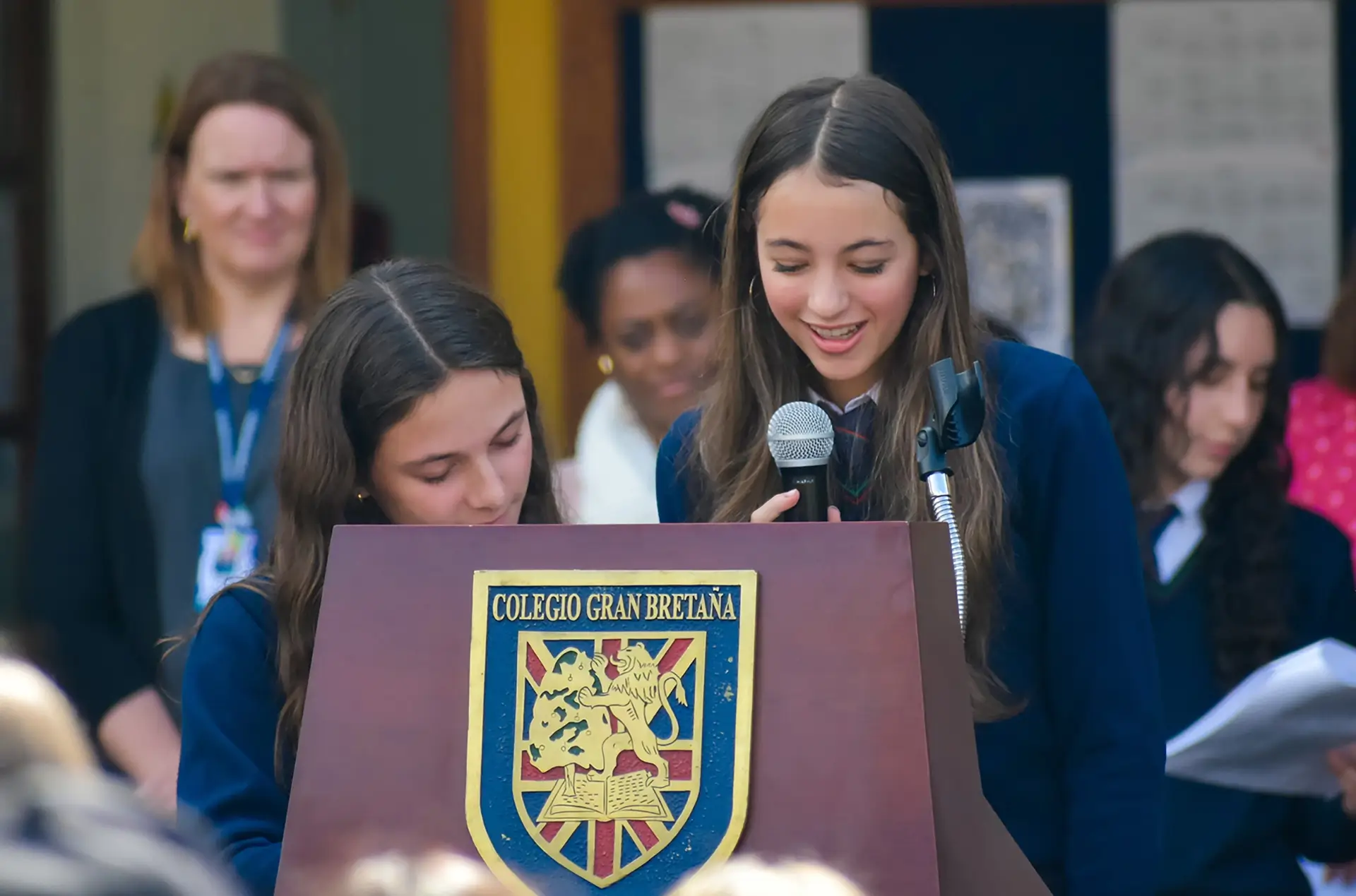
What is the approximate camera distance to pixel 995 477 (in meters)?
2.23

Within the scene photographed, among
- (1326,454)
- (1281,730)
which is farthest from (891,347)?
(1326,454)

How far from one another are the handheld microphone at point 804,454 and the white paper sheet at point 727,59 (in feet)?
10.4

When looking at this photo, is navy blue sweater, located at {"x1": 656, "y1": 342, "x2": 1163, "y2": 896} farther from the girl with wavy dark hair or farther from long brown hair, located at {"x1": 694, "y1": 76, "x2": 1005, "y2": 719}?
the girl with wavy dark hair

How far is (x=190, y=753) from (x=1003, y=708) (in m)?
0.94

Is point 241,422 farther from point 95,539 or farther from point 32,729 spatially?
point 32,729

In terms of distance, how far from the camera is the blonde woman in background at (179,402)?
3.20 m

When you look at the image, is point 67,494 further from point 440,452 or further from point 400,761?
point 400,761

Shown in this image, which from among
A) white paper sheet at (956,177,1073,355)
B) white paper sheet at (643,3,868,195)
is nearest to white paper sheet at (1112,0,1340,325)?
white paper sheet at (956,177,1073,355)

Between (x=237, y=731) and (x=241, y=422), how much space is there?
112 cm

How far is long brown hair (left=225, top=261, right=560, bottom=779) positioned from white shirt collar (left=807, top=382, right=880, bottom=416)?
436mm

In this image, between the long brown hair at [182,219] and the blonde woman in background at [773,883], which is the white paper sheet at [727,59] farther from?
the blonde woman in background at [773,883]

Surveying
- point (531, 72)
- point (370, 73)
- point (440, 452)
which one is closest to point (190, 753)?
point (440, 452)

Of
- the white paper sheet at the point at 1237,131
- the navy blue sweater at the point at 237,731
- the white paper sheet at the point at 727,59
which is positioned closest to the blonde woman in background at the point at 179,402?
the navy blue sweater at the point at 237,731

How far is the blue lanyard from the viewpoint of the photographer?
10.7 ft
